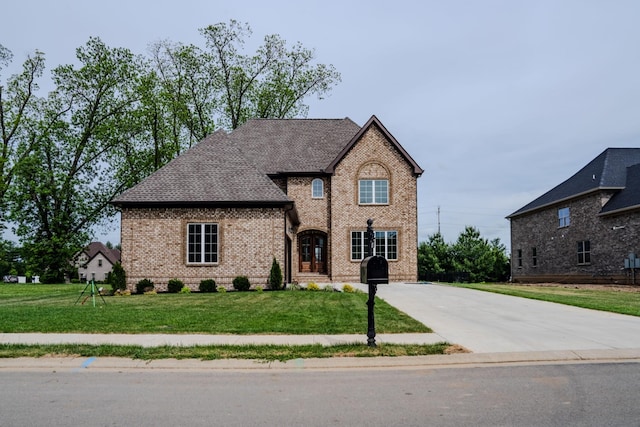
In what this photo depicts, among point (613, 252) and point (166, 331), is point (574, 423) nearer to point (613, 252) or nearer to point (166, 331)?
point (166, 331)

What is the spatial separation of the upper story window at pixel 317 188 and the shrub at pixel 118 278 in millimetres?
12318

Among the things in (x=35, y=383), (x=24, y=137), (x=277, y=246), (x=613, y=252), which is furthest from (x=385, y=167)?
(x=24, y=137)

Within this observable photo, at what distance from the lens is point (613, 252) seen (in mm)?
32156

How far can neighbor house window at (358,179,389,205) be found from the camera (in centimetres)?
3234

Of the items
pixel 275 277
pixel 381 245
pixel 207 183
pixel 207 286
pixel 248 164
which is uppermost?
pixel 248 164

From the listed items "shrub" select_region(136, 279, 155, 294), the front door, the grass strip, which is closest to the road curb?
the grass strip

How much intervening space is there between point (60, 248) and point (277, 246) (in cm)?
2851

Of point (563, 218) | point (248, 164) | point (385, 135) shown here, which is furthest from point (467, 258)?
point (248, 164)

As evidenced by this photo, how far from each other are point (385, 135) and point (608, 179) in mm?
13898

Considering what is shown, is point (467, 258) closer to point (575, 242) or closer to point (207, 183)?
point (575, 242)

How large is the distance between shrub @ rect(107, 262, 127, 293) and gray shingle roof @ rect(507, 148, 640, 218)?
86.8ft

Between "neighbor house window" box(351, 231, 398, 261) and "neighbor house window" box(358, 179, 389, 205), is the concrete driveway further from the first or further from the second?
"neighbor house window" box(358, 179, 389, 205)

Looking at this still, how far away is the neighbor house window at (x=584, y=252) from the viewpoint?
3491 centimetres

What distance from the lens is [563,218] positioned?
124 ft
